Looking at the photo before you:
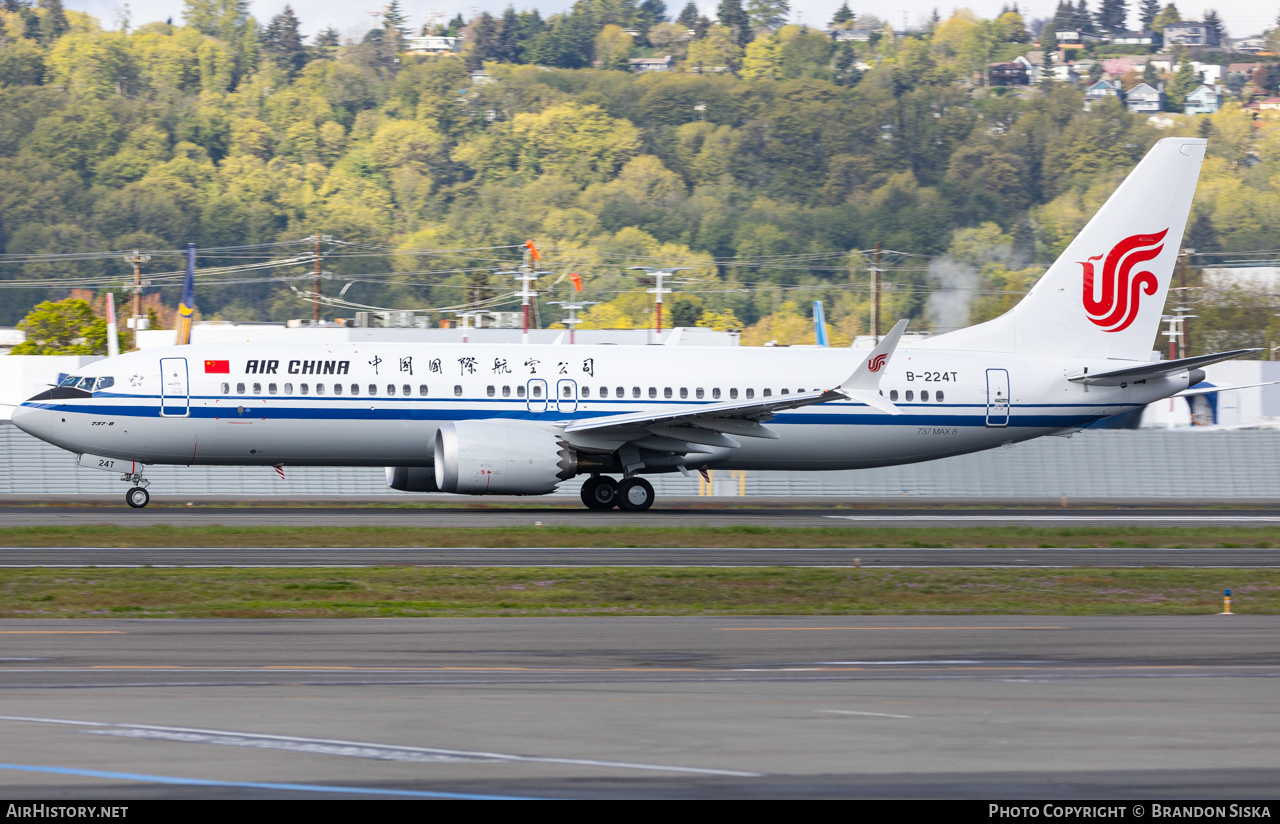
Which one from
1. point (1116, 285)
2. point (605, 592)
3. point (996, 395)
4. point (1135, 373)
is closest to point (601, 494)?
point (996, 395)

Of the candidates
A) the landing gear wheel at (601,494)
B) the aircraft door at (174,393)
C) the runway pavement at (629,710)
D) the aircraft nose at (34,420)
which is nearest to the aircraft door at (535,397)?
the landing gear wheel at (601,494)

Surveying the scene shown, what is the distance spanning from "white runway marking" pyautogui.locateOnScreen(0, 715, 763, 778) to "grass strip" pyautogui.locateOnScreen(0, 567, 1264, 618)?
22.9 ft

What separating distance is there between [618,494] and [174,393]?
32.6 ft

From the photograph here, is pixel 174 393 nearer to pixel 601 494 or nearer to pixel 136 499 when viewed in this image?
pixel 136 499

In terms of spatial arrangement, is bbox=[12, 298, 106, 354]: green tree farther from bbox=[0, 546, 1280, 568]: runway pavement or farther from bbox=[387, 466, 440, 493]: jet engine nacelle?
bbox=[0, 546, 1280, 568]: runway pavement

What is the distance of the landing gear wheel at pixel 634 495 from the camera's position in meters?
34.5

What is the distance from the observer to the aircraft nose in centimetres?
3222

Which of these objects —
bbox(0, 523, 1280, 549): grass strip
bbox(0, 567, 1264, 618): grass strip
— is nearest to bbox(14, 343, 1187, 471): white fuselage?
bbox(0, 523, 1280, 549): grass strip

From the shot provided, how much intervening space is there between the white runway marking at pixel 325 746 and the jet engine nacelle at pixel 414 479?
2359cm

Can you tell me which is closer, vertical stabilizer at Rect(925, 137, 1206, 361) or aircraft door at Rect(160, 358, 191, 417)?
aircraft door at Rect(160, 358, 191, 417)

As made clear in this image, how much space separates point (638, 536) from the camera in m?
28.5
